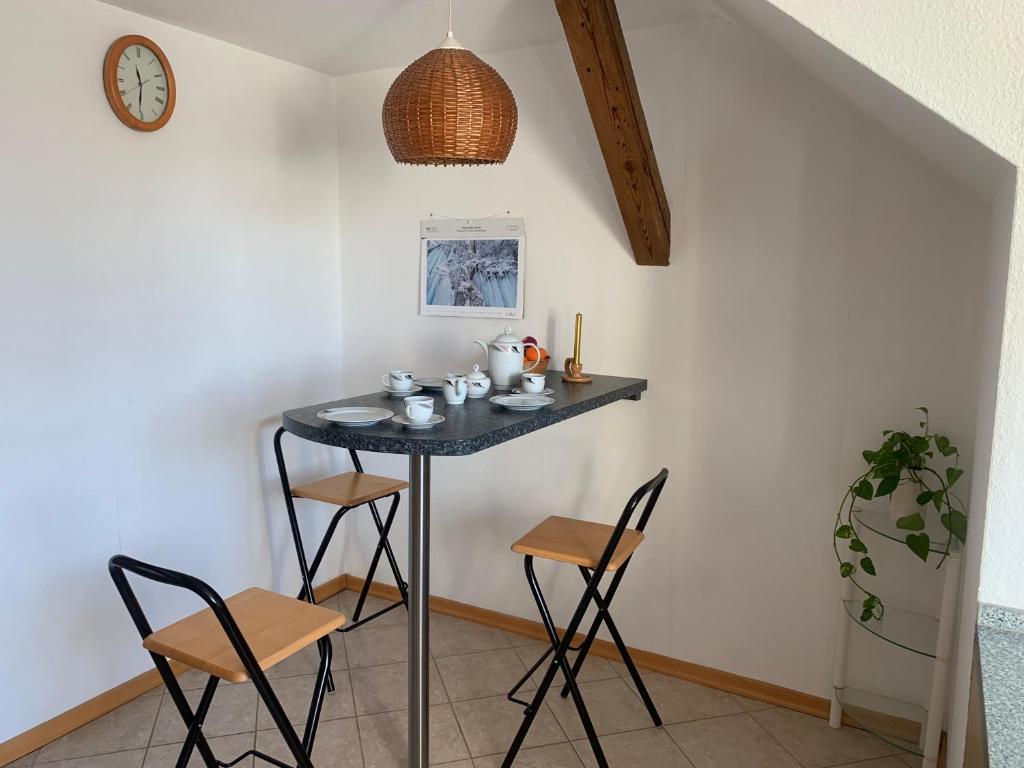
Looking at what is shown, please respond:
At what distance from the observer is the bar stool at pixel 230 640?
1554mm

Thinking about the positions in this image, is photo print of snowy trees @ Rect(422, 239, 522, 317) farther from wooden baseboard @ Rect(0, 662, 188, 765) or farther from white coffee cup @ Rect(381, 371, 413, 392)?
wooden baseboard @ Rect(0, 662, 188, 765)

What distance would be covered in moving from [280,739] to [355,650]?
1.81ft

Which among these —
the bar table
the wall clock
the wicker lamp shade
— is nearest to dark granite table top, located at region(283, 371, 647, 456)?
the bar table

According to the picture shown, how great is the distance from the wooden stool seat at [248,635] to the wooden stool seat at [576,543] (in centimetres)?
61

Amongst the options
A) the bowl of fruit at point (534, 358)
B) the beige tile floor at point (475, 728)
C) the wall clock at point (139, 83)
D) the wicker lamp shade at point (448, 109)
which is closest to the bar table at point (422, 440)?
the bowl of fruit at point (534, 358)

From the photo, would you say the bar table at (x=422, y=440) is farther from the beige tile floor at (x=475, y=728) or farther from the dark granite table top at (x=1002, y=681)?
the dark granite table top at (x=1002, y=681)

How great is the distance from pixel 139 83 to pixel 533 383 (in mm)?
1543

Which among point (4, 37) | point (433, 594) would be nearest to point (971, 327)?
point (433, 594)

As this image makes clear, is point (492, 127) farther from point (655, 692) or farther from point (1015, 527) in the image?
point (655, 692)

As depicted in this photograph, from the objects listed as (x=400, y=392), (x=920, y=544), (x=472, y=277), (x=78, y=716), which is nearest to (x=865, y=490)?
(x=920, y=544)

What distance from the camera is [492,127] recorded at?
1.81 metres

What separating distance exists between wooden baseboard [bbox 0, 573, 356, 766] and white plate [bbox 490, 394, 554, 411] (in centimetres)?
156

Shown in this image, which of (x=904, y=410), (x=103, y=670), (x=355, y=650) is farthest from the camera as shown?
(x=355, y=650)

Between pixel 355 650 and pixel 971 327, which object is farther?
pixel 355 650
